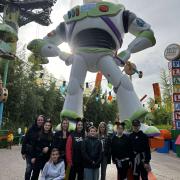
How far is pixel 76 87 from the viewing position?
6.19 metres

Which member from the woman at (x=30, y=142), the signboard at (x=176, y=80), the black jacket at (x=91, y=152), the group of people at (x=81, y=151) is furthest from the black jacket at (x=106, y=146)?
the signboard at (x=176, y=80)

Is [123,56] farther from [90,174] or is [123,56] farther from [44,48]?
[90,174]

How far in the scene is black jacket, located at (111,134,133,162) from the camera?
3926 millimetres

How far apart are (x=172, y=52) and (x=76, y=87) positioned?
5665 millimetres

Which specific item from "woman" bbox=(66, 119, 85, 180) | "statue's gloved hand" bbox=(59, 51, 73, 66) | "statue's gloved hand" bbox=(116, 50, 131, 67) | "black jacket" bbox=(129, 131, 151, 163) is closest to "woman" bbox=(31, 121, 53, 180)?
"woman" bbox=(66, 119, 85, 180)

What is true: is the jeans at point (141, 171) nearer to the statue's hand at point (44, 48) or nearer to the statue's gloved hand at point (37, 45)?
the statue's hand at point (44, 48)

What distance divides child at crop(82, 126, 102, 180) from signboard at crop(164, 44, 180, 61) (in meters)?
7.61

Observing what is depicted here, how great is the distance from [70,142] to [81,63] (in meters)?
2.86

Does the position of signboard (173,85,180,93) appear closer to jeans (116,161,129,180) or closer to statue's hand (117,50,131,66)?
statue's hand (117,50,131,66)

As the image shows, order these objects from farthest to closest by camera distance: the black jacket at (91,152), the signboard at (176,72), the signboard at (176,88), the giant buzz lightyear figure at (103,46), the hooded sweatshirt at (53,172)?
the signboard at (176,72)
the signboard at (176,88)
the giant buzz lightyear figure at (103,46)
the black jacket at (91,152)
the hooded sweatshirt at (53,172)

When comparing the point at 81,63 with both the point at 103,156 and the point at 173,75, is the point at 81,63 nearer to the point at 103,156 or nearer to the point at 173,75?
the point at 103,156

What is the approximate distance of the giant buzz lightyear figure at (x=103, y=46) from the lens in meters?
6.00

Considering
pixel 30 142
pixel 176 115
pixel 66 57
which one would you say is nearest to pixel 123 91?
pixel 66 57

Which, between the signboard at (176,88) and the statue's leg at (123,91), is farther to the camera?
the signboard at (176,88)
